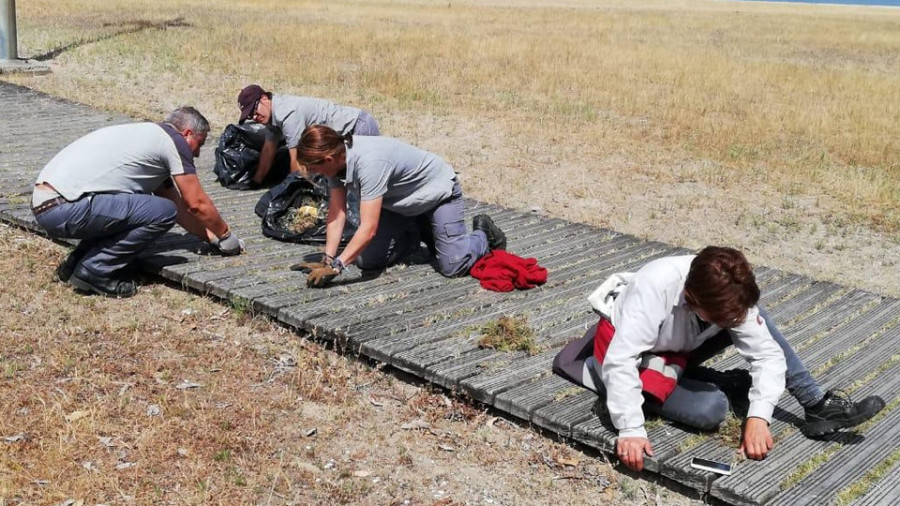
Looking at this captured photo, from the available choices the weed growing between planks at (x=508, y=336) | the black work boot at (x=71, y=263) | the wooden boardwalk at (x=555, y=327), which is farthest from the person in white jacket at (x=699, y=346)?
the black work boot at (x=71, y=263)

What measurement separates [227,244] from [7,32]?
10.8 metres

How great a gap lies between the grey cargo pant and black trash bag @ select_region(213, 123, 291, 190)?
94.2 inches

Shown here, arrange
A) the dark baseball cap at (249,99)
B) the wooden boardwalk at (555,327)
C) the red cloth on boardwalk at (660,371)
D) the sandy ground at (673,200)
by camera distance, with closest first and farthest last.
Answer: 1. the wooden boardwalk at (555,327)
2. the red cloth on boardwalk at (660,371)
3. the dark baseball cap at (249,99)
4. the sandy ground at (673,200)

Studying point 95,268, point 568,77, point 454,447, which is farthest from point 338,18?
point 454,447

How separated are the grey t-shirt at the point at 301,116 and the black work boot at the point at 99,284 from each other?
6.64 ft

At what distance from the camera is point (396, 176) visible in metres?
5.97

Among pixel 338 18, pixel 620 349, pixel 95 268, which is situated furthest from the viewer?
pixel 338 18

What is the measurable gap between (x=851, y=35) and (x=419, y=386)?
35009 mm

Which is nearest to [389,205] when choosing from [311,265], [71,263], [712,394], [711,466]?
[311,265]

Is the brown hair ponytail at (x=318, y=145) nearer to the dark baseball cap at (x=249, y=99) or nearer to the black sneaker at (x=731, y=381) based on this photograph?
the dark baseball cap at (x=249, y=99)

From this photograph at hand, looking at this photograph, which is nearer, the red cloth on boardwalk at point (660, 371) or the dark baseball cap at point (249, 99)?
the red cloth on boardwalk at point (660, 371)

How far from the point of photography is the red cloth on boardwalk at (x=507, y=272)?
20.2 feet

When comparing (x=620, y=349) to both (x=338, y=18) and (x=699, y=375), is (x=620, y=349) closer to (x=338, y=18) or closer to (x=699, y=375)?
(x=699, y=375)

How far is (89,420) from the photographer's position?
4383 millimetres
